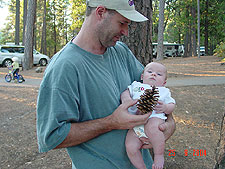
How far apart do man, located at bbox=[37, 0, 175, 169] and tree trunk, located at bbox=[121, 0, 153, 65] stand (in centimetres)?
154

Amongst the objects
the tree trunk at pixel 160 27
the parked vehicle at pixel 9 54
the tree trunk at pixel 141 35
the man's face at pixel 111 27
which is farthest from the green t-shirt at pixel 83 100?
the parked vehicle at pixel 9 54

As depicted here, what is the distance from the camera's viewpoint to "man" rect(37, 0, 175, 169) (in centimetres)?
153

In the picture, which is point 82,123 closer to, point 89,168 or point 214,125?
point 89,168

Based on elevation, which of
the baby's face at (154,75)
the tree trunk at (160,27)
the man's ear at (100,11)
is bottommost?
the baby's face at (154,75)

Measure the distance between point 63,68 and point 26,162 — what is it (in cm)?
307

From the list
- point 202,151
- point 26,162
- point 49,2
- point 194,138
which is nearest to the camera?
point 26,162

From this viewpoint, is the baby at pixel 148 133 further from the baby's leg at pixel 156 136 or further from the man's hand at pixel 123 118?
the man's hand at pixel 123 118

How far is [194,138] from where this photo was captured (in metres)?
4.93

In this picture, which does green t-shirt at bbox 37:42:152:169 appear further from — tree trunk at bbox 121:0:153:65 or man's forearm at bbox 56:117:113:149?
tree trunk at bbox 121:0:153:65

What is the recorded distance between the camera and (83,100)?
164cm

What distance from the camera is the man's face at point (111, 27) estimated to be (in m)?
1.77

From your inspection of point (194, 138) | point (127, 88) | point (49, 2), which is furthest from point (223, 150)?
point (49, 2)

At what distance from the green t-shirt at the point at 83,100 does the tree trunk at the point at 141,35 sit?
1.46 m

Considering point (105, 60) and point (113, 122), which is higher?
point (105, 60)
